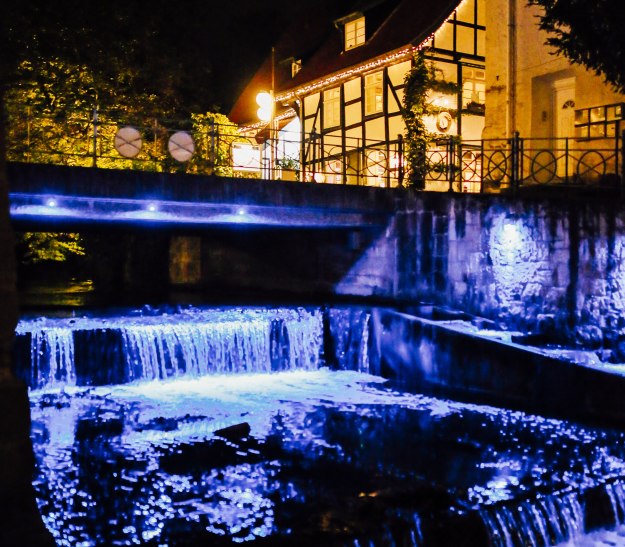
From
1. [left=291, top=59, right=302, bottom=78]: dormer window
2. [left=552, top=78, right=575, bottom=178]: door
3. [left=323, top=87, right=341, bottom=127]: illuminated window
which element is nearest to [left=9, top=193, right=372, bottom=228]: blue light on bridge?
[left=552, top=78, right=575, bottom=178]: door

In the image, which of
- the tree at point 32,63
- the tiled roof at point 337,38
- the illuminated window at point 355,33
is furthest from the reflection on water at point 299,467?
the illuminated window at point 355,33

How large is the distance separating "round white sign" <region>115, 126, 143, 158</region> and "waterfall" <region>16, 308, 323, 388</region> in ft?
10.5

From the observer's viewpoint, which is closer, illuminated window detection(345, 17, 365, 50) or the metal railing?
the metal railing

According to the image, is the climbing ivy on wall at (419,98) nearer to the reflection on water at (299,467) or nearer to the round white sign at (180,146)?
the round white sign at (180,146)

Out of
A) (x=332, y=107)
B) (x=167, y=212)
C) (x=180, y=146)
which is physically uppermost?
(x=332, y=107)

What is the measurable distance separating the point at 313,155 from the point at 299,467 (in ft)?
41.4

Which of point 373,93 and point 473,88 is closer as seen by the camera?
point 473,88

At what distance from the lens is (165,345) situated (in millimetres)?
13094

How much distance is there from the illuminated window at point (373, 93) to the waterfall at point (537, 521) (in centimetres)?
1753

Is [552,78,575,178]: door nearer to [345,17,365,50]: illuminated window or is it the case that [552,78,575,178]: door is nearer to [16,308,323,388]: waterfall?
[345,17,365,50]: illuminated window

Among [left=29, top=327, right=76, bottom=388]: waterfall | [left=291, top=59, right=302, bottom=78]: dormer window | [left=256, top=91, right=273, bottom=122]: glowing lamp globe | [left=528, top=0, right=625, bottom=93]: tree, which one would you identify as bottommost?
[left=29, top=327, right=76, bottom=388]: waterfall

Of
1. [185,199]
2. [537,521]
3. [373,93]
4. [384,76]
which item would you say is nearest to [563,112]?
[384,76]

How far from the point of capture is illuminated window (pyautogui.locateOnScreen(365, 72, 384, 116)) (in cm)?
2299

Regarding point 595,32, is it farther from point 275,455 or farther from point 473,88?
point 473,88
